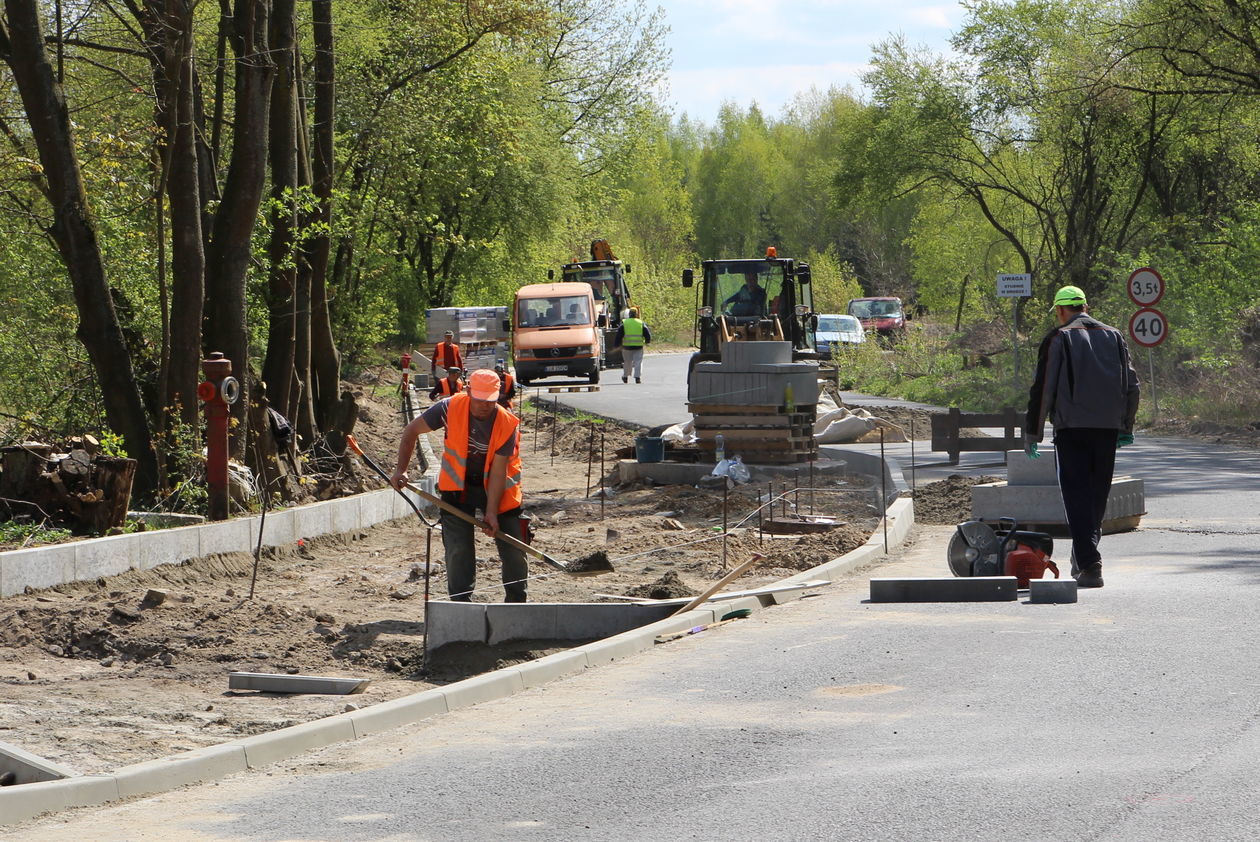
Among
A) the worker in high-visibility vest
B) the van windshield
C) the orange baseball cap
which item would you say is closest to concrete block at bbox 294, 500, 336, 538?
the orange baseball cap

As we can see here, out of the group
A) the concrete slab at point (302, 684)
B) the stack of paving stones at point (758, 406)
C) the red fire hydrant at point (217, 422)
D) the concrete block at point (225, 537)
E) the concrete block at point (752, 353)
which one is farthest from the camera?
the concrete block at point (752, 353)

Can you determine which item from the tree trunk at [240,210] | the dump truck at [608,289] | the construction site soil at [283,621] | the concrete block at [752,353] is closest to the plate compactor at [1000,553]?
the construction site soil at [283,621]

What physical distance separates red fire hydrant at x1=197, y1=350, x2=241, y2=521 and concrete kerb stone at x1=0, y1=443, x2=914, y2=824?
504 cm

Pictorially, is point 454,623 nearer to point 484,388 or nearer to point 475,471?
point 475,471

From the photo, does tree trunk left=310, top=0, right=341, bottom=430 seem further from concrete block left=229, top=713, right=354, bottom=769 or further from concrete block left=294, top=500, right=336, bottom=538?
concrete block left=229, top=713, right=354, bottom=769

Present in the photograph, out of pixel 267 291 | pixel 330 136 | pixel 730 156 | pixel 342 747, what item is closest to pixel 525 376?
pixel 330 136

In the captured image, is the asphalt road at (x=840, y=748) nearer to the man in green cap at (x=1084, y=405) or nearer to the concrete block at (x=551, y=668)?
the concrete block at (x=551, y=668)

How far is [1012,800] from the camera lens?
17.8 feet

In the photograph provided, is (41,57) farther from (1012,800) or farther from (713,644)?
(1012,800)

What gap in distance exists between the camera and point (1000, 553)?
10.5 metres

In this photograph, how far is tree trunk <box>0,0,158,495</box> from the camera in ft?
44.4

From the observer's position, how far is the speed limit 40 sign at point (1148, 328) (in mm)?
25312

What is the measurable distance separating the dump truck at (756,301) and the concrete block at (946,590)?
16609 mm

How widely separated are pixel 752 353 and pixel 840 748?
1454 cm
